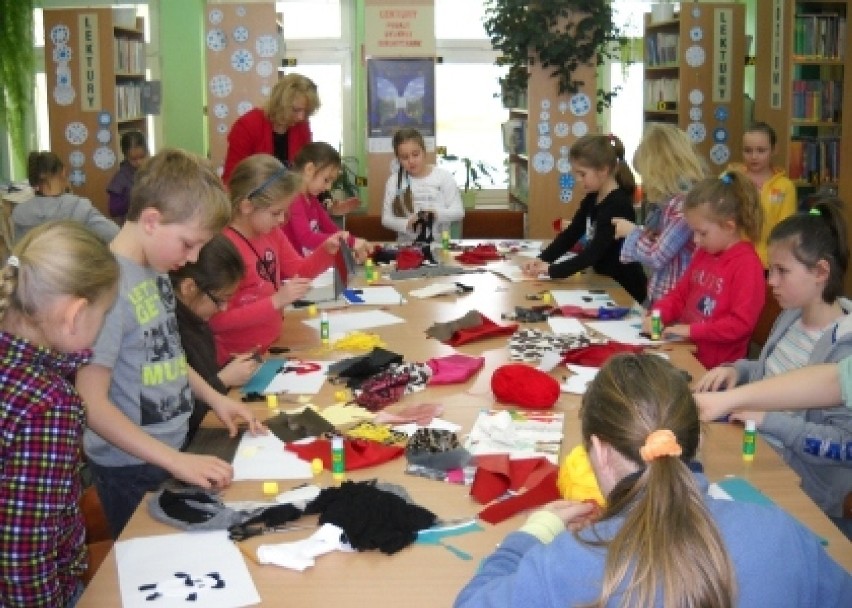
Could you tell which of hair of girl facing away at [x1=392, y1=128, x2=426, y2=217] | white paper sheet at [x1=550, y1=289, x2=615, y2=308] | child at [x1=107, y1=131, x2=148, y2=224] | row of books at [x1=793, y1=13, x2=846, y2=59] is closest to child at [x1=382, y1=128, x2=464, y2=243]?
hair of girl facing away at [x1=392, y1=128, x2=426, y2=217]

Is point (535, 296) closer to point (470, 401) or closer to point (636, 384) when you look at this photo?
point (470, 401)

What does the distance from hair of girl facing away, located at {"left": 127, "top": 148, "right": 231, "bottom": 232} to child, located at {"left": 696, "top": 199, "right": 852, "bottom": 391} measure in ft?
4.90

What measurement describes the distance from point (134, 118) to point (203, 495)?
7.09 m

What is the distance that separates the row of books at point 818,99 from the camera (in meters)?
7.46

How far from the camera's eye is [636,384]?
1.59m

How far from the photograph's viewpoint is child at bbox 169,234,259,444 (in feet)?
9.50

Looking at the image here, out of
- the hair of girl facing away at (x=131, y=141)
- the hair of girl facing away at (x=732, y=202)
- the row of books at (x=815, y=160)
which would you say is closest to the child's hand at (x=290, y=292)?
the hair of girl facing away at (x=732, y=202)

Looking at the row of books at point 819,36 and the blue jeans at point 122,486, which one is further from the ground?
the row of books at point 819,36

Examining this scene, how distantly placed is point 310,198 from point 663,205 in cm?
193

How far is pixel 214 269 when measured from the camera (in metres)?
2.97

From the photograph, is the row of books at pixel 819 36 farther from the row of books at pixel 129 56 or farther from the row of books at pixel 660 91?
the row of books at pixel 129 56

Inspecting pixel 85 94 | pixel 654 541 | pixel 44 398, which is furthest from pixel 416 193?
pixel 654 541

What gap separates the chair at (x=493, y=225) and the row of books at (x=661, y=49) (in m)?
2.52

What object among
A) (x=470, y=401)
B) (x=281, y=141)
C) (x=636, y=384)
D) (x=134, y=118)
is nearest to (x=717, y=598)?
(x=636, y=384)
